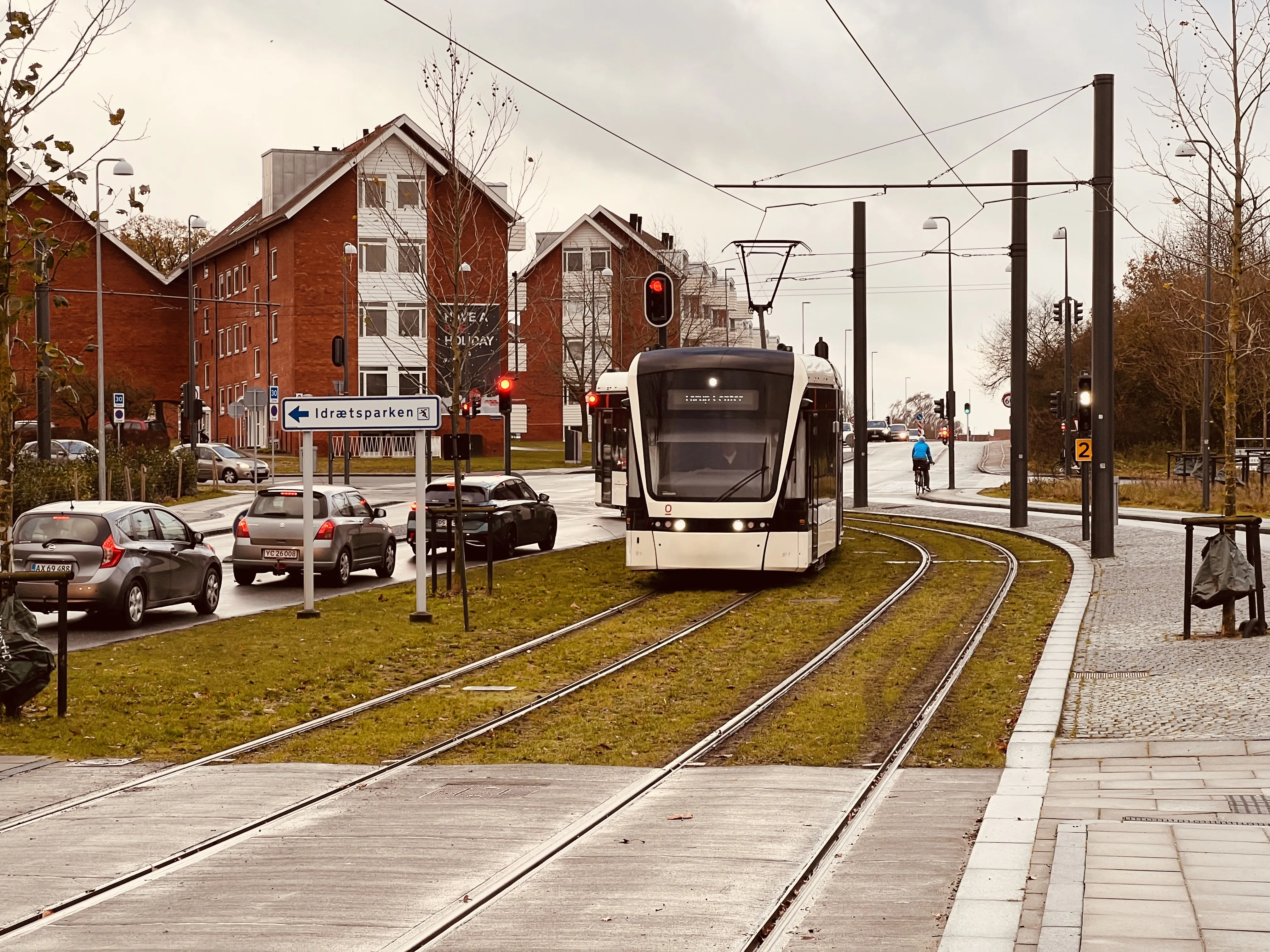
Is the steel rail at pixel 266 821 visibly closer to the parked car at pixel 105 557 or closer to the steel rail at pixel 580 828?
the steel rail at pixel 580 828

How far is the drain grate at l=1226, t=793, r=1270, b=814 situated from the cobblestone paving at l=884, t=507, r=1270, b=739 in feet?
6.03

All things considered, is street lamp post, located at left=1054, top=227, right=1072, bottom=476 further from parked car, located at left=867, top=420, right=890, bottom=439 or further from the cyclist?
parked car, located at left=867, top=420, right=890, bottom=439

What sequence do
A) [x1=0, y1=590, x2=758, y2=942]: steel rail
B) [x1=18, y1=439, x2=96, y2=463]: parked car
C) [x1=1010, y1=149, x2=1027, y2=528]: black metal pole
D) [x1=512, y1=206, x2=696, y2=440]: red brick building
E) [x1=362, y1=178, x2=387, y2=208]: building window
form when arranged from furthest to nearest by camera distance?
[x1=512, y1=206, x2=696, y2=440]: red brick building < [x1=362, y1=178, x2=387, y2=208]: building window < [x1=18, y1=439, x2=96, y2=463]: parked car < [x1=1010, y1=149, x2=1027, y2=528]: black metal pole < [x1=0, y1=590, x2=758, y2=942]: steel rail

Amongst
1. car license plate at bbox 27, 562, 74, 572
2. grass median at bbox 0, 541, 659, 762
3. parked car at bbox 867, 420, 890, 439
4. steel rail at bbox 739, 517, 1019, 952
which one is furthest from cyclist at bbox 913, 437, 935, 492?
parked car at bbox 867, 420, 890, 439

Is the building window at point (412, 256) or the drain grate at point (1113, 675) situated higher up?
the building window at point (412, 256)

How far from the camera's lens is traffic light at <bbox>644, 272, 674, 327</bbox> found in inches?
944

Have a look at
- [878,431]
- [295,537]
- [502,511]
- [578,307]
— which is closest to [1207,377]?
[502,511]

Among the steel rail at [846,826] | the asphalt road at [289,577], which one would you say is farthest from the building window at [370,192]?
the steel rail at [846,826]

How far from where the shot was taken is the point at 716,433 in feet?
72.6

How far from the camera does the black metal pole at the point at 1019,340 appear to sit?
1278 inches

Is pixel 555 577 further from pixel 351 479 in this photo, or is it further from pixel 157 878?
pixel 351 479

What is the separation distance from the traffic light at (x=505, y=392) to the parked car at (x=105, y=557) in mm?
13281

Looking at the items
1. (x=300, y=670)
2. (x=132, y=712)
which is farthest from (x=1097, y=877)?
(x=300, y=670)

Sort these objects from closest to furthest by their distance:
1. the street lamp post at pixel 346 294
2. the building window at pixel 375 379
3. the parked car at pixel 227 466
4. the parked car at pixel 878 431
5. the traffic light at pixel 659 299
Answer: the traffic light at pixel 659 299 < the parked car at pixel 227 466 < the street lamp post at pixel 346 294 < the building window at pixel 375 379 < the parked car at pixel 878 431
